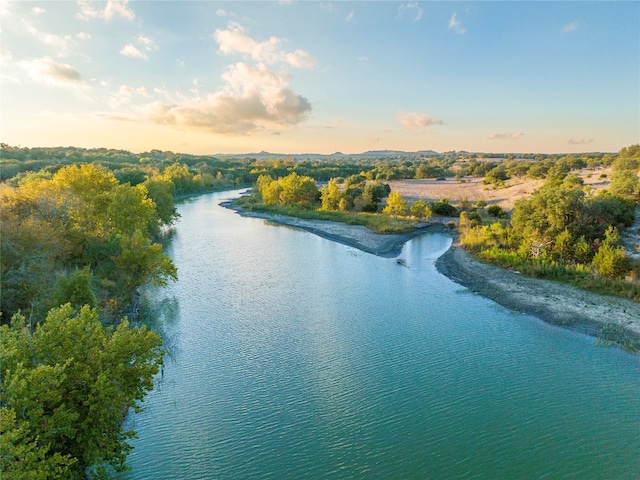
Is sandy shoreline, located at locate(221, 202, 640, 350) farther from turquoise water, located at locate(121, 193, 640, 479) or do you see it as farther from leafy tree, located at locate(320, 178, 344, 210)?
leafy tree, located at locate(320, 178, 344, 210)

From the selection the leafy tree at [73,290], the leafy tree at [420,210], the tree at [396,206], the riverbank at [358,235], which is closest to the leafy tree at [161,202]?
the riverbank at [358,235]

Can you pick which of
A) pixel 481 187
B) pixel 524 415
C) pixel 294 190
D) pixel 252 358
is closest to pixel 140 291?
pixel 252 358

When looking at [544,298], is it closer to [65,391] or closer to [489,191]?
[65,391]

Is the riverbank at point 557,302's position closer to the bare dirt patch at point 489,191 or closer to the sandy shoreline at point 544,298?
the sandy shoreline at point 544,298

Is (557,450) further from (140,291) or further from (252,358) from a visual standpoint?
(140,291)

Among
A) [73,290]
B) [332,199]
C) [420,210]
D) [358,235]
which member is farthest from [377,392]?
[332,199]
